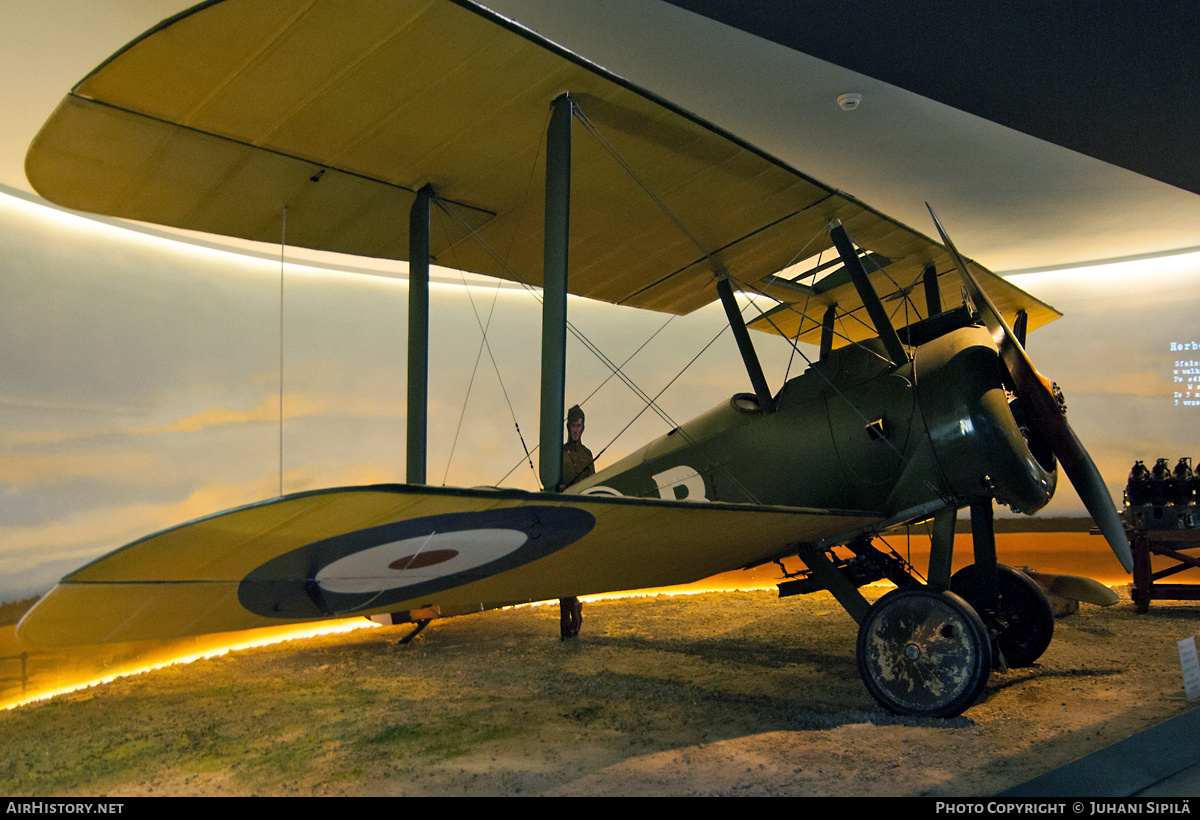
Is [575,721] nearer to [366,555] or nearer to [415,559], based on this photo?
[415,559]

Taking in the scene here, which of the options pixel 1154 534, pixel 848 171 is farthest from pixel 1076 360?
pixel 848 171

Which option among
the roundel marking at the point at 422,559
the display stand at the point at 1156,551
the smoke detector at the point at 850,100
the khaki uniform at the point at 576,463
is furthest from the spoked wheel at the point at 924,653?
the display stand at the point at 1156,551

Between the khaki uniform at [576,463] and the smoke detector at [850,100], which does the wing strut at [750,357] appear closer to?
the smoke detector at [850,100]

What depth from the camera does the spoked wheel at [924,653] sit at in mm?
2947

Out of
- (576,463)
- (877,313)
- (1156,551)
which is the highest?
(877,313)

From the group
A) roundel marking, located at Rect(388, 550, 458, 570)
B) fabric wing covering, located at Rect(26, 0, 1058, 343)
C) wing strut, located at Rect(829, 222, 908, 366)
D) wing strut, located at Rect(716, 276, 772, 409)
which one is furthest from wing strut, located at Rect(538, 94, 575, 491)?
wing strut, located at Rect(829, 222, 908, 366)

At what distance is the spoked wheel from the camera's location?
295cm

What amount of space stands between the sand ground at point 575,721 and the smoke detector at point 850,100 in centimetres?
378

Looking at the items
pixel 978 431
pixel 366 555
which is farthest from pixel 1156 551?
pixel 366 555

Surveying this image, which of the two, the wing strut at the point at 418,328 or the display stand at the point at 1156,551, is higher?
the wing strut at the point at 418,328

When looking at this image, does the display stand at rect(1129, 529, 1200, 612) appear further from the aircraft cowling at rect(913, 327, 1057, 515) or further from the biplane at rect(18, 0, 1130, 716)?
the aircraft cowling at rect(913, 327, 1057, 515)

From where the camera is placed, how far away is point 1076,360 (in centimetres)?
874

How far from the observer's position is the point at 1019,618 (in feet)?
13.5

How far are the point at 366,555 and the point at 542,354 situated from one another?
103 centimetres
